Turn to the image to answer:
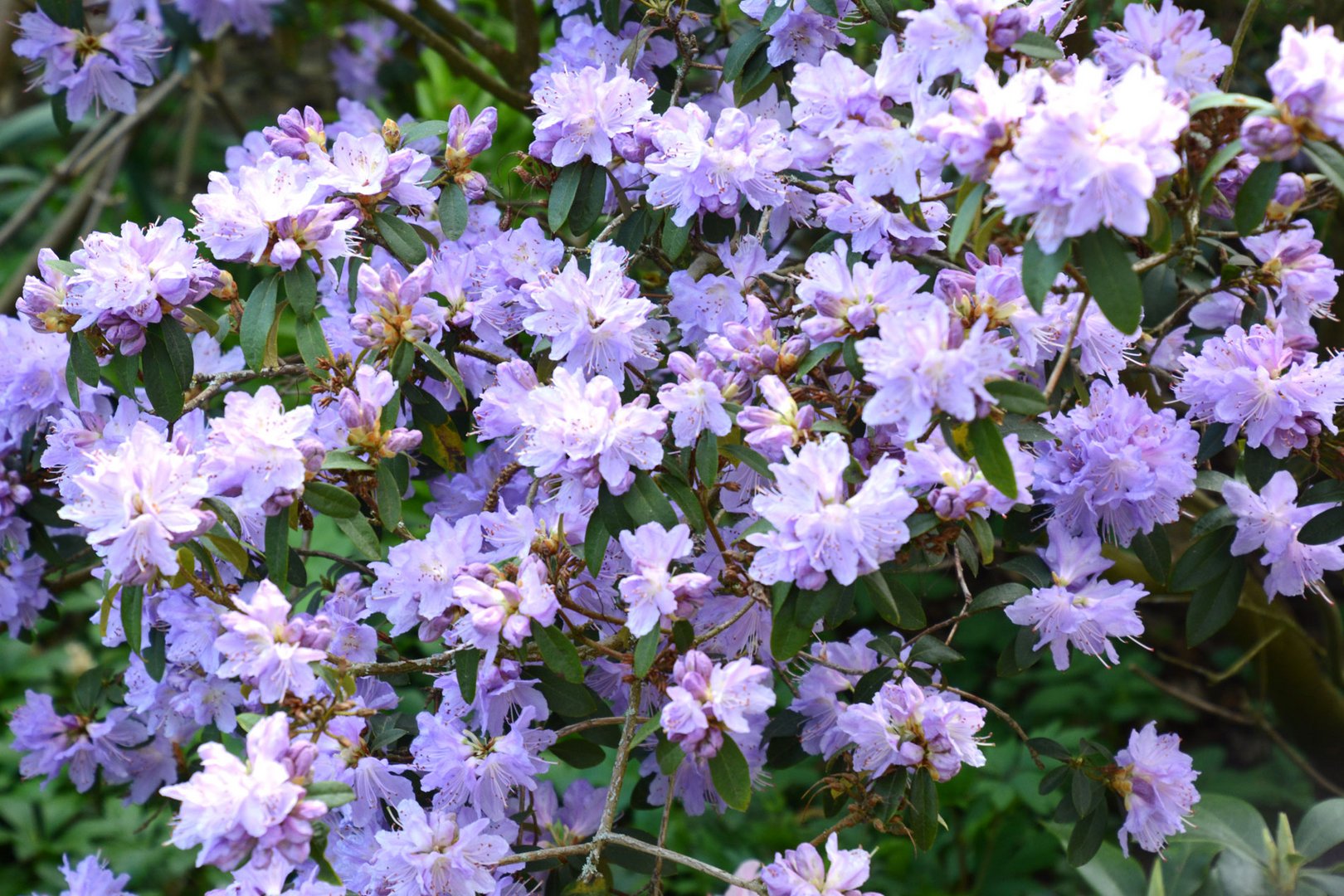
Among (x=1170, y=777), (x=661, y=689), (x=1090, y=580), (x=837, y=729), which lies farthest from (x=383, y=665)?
(x=1170, y=777)

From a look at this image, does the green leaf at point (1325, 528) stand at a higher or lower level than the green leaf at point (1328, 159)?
lower

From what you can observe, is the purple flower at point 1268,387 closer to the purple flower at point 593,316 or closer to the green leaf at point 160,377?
the purple flower at point 593,316

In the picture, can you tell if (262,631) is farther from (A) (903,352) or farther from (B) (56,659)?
(B) (56,659)

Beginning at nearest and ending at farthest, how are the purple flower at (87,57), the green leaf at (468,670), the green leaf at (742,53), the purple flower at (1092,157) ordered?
the purple flower at (1092,157), the green leaf at (468,670), the green leaf at (742,53), the purple flower at (87,57)

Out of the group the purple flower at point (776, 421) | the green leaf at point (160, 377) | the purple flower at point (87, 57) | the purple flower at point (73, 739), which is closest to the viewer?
the purple flower at point (776, 421)

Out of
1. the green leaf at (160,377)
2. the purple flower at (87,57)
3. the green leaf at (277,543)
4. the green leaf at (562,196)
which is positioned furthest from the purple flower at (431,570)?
the purple flower at (87,57)

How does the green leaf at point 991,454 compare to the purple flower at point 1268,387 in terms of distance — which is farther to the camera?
the purple flower at point 1268,387

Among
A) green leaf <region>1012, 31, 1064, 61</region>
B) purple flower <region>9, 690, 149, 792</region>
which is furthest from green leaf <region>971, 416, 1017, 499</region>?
purple flower <region>9, 690, 149, 792</region>
